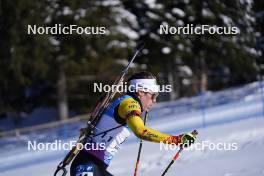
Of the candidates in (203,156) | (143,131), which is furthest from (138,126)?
(203,156)

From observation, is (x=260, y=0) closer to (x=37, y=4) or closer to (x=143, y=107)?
(x=37, y=4)

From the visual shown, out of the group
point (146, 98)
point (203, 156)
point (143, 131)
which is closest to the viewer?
point (143, 131)

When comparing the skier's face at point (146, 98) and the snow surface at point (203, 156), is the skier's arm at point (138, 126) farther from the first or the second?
the snow surface at point (203, 156)

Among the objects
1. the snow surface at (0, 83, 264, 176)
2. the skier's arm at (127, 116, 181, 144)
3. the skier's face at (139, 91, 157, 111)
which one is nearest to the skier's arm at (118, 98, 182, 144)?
the skier's arm at (127, 116, 181, 144)

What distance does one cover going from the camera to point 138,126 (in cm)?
434

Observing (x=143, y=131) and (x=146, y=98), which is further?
(x=146, y=98)

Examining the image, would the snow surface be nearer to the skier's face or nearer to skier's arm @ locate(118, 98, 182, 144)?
the skier's face

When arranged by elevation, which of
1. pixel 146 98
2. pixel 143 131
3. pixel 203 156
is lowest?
pixel 143 131

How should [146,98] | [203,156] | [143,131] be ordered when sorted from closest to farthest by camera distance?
[143,131], [146,98], [203,156]

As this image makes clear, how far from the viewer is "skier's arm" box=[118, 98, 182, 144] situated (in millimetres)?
4340

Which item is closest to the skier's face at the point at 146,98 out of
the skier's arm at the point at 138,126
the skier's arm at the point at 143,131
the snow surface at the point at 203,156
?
the skier's arm at the point at 138,126

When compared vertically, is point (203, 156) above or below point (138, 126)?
above

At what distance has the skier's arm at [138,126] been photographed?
14.2 feet

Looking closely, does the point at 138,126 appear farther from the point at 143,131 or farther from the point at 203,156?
the point at 203,156
